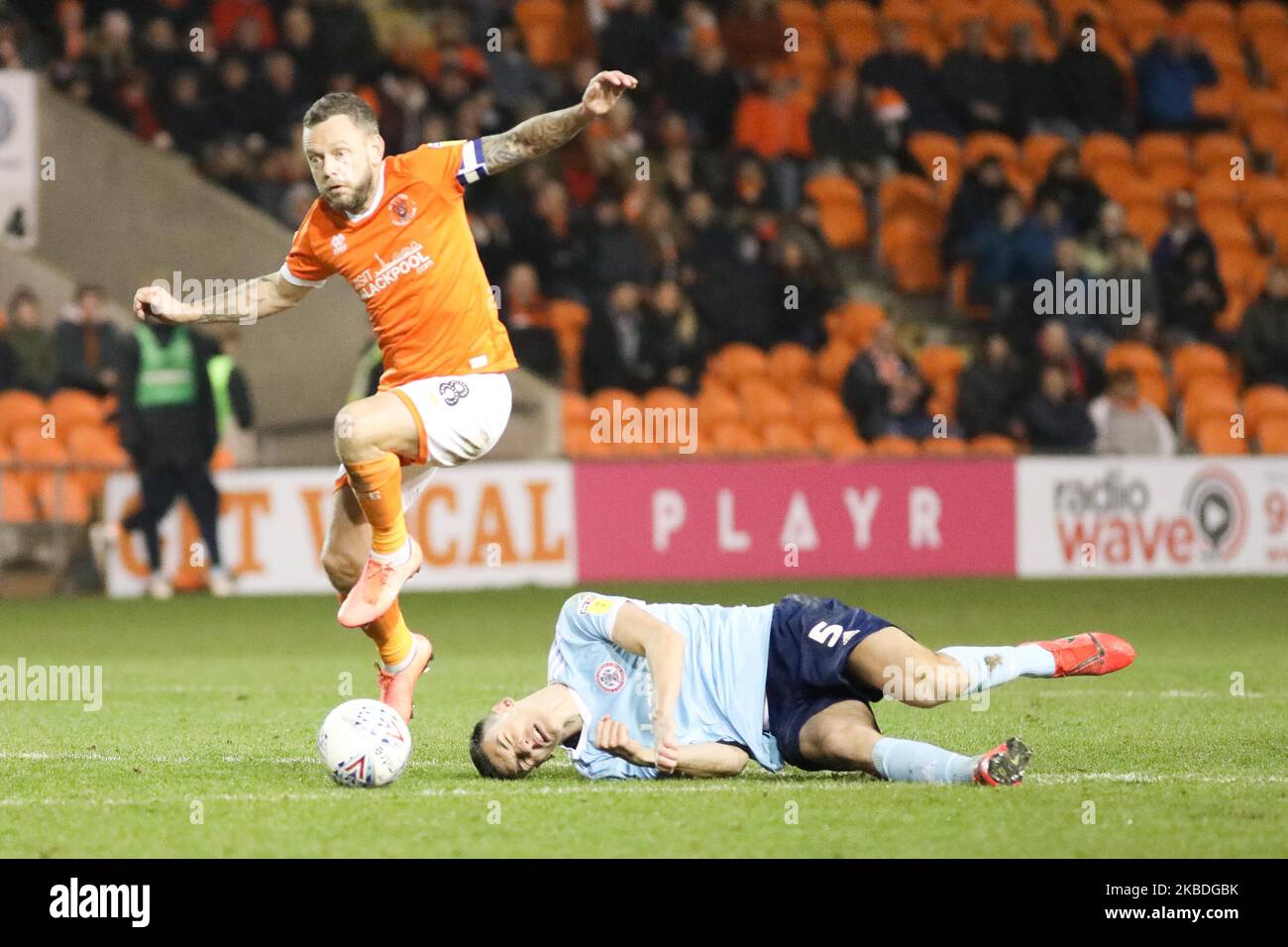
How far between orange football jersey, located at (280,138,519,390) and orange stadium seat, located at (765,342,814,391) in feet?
31.7

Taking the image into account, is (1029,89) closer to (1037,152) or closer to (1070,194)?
(1037,152)

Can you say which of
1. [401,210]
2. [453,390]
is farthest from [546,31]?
[453,390]

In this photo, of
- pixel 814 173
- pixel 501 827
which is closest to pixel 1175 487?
pixel 814 173

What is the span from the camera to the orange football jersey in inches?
295

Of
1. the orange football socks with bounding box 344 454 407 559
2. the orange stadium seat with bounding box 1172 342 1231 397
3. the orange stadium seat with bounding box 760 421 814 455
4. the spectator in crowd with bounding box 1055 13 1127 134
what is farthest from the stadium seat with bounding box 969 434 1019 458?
the orange football socks with bounding box 344 454 407 559

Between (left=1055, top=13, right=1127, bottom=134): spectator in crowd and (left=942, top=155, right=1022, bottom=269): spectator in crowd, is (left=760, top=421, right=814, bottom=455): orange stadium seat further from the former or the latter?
(left=1055, top=13, right=1127, bottom=134): spectator in crowd

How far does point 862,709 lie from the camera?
22.3 feet

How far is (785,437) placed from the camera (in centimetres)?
1662

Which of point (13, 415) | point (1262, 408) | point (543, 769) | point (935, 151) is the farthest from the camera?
point (935, 151)

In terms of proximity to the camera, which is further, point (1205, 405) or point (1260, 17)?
point (1260, 17)

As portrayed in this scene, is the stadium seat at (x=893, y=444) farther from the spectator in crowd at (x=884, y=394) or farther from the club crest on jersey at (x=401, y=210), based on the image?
the club crest on jersey at (x=401, y=210)

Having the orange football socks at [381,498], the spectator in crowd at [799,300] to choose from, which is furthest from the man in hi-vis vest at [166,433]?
the orange football socks at [381,498]

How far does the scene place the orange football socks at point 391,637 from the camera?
7555 mm

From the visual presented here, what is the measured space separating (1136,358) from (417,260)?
11.4m
